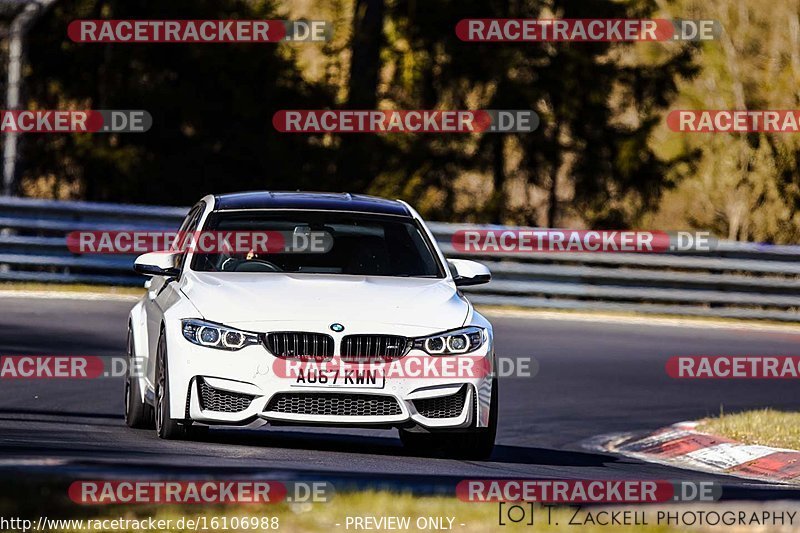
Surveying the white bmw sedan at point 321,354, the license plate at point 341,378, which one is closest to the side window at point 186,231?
the white bmw sedan at point 321,354

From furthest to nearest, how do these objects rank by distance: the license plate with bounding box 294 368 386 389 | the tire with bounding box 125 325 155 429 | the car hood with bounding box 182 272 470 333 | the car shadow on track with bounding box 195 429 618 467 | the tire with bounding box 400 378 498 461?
the tire with bounding box 125 325 155 429
the car shadow on track with bounding box 195 429 618 467
the tire with bounding box 400 378 498 461
the car hood with bounding box 182 272 470 333
the license plate with bounding box 294 368 386 389

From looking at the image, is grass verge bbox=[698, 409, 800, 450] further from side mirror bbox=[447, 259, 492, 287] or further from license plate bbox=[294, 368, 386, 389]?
license plate bbox=[294, 368, 386, 389]

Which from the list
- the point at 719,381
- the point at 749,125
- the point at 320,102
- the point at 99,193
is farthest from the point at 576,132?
the point at 719,381

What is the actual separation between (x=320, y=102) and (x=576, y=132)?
6.15 meters

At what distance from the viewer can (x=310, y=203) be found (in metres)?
11.7

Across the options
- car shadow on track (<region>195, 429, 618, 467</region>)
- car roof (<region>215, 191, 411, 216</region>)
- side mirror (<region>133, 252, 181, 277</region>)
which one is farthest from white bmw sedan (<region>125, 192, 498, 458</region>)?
car roof (<region>215, 191, 411, 216</region>)

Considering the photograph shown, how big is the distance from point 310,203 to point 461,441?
2037 mm

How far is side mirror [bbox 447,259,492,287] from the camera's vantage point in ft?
37.2

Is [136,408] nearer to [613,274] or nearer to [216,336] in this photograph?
[216,336]

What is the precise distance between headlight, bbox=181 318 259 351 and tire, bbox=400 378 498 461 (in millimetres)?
1292

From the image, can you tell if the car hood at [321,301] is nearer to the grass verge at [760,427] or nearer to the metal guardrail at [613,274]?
the grass verge at [760,427]

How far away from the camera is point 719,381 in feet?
59.4

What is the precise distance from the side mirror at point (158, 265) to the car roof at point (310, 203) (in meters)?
0.50

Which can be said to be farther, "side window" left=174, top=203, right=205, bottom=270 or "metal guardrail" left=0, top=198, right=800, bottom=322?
"metal guardrail" left=0, top=198, right=800, bottom=322
